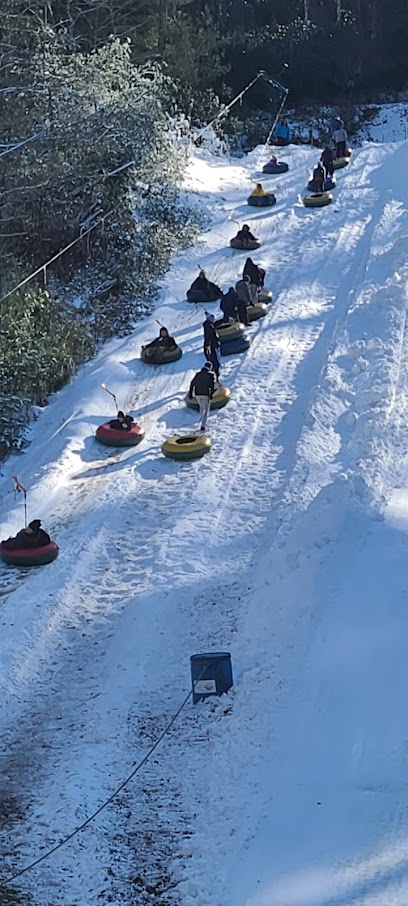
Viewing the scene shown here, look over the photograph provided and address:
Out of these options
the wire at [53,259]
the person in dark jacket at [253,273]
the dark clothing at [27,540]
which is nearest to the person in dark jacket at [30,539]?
the dark clothing at [27,540]

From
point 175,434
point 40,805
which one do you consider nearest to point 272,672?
point 40,805

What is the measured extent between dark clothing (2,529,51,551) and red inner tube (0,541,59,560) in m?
0.03

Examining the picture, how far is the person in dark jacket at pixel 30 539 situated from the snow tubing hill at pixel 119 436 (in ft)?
12.3

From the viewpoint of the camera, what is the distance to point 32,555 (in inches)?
573

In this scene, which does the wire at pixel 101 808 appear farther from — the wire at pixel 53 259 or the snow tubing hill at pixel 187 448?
the wire at pixel 53 259

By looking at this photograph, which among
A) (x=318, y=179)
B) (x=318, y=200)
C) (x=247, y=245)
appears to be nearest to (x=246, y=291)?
(x=247, y=245)

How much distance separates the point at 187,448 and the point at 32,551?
3748 millimetres

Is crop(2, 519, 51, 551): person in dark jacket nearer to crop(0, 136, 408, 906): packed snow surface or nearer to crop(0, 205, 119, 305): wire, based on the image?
crop(0, 136, 408, 906): packed snow surface

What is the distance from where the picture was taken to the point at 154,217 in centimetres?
2825

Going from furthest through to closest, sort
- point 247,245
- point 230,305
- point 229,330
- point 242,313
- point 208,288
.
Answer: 1. point 247,245
2. point 208,288
3. point 242,313
4. point 230,305
5. point 229,330

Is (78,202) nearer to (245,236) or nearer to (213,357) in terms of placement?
(245,236)

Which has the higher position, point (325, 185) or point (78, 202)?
point (78, 202)

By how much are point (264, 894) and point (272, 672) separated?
3.16 meters

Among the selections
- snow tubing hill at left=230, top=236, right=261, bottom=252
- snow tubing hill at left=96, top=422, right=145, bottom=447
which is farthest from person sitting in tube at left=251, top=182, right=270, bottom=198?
snow tubing hill at left=96, top=422, right=145, bottom=447
